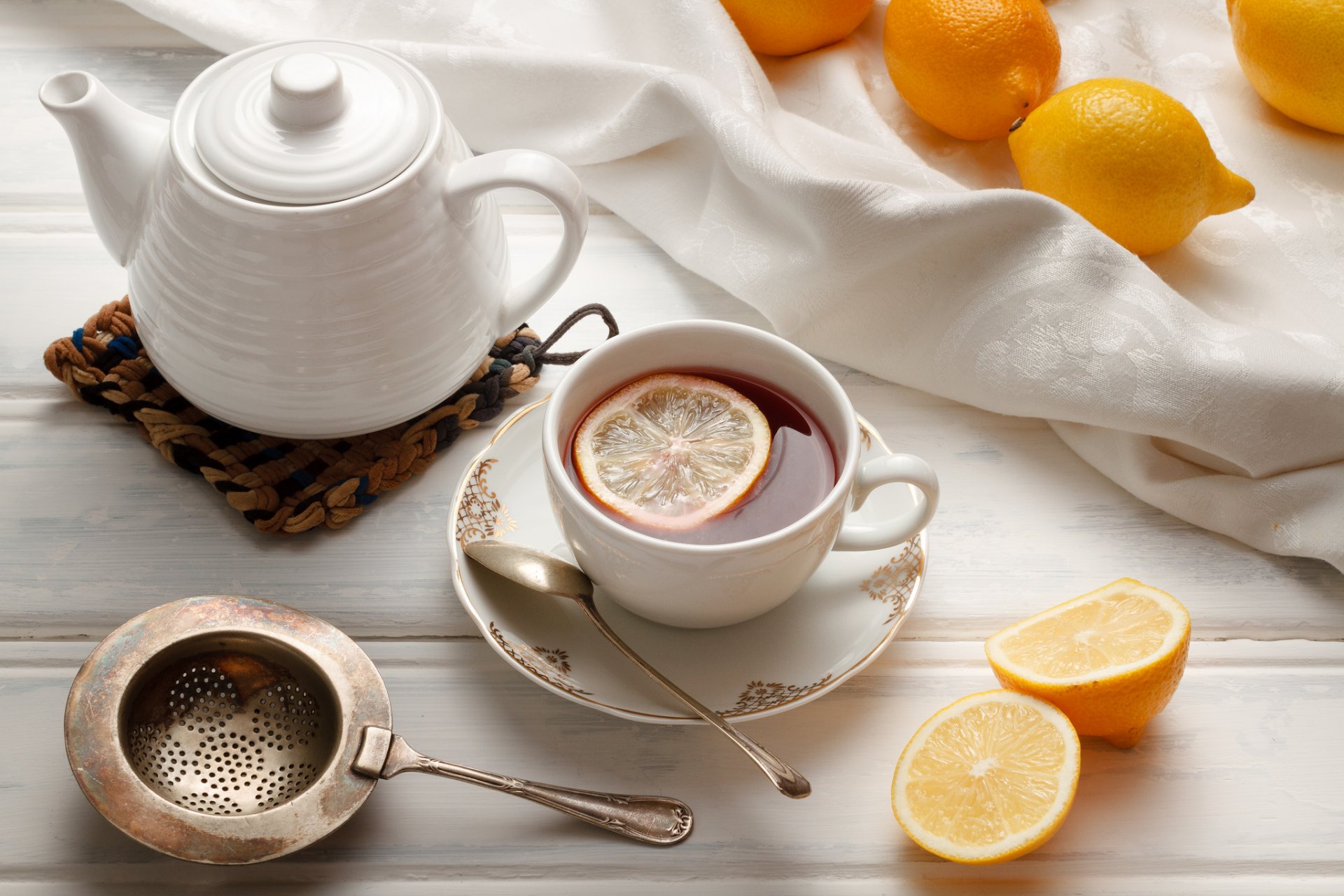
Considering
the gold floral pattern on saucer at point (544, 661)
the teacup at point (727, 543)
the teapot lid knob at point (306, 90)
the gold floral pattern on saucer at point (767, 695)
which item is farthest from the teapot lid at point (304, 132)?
the gold floral pattern on saucer at point (767, 695)

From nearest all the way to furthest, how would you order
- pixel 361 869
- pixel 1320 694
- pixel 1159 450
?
pixel 361 869 < pixel 1320 694 < pixel 1159 450

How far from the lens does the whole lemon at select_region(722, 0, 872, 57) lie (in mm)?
1201

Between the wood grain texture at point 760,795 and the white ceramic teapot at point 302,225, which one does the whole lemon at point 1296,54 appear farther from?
the white ceramic teapot at point 302,225

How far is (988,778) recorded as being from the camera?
0.79 m

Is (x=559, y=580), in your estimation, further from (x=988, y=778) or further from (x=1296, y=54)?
(x=1296, y=54)

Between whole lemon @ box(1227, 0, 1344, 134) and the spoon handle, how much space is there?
89 centimetres

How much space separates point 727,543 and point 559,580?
0.14m

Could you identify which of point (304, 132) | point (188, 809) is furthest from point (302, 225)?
point (188, 809)

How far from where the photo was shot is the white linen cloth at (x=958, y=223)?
0.99 metres

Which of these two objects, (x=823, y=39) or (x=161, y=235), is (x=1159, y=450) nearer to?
(x=823, y=39)

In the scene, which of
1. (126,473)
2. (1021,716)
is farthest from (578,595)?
(126,473)

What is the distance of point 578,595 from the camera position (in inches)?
33.5

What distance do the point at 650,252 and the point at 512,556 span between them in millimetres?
455

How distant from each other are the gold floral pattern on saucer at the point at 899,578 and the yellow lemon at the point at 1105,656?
7 cm
